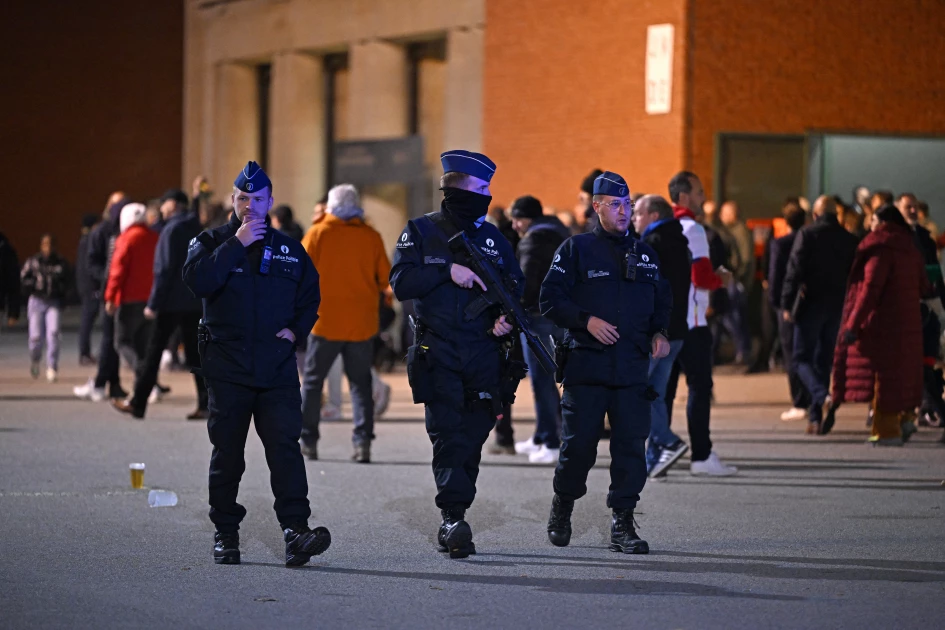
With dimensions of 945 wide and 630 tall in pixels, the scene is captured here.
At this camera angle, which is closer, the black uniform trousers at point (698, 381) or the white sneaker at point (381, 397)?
the black uniform trousers at point (698, 381)

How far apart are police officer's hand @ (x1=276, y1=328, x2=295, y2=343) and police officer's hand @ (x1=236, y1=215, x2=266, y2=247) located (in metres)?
0.44

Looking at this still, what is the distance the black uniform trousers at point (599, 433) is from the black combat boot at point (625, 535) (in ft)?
0.36

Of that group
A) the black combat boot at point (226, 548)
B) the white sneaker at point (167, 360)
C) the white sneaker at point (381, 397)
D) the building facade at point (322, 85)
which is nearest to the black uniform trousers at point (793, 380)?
the white sneaker at point (381, 397)

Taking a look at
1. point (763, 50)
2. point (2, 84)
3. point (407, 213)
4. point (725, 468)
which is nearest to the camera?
point (725, 468)

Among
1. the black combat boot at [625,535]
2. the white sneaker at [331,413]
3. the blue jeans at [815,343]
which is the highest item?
the blue jeans at [815,343]

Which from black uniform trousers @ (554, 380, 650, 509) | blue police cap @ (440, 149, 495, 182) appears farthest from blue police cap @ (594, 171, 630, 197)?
black uniform trousers @ (554, 380, 650, 509)

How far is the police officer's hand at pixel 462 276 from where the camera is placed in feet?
26.0

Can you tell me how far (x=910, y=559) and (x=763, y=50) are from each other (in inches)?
602

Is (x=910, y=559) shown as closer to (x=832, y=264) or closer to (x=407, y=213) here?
(x=832, y=264)

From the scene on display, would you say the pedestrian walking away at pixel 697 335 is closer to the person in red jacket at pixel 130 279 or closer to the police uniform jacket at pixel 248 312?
the police uniform jacket at pixel 248 312

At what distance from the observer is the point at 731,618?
6.77 meters

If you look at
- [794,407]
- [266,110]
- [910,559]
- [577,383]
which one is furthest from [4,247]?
[266,110]

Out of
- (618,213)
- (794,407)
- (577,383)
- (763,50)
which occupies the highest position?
(763,50)

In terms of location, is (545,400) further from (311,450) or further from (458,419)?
(458,419)
